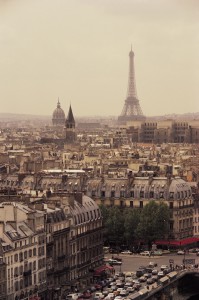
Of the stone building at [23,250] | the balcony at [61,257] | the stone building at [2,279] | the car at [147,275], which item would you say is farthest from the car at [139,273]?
the stone building at [2,279]

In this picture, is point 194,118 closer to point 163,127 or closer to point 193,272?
point 163,127

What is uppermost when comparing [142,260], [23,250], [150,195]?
[150,195]

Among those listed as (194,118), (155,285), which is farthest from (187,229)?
(194,118)

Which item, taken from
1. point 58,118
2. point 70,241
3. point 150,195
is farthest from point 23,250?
point 58,118

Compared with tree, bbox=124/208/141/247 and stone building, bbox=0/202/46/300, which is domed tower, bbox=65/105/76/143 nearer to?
tree, bbox=124/208/141/247

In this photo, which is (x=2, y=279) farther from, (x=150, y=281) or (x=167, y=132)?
(x=167, y=132)

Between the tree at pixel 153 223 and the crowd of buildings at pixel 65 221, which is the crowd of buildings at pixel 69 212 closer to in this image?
the crowd of buildings at pixel 65 221

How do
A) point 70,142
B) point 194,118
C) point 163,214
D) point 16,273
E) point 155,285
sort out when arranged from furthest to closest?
point 194,118 < point 70,142 < point 163,214 < point 155,285 < point 16,273
